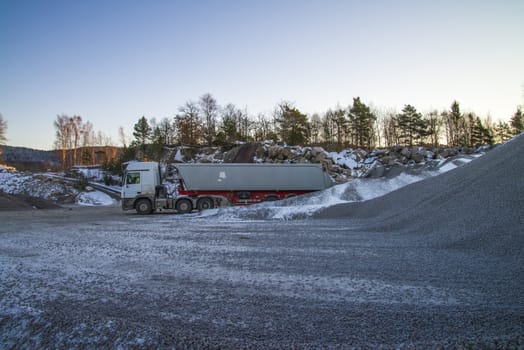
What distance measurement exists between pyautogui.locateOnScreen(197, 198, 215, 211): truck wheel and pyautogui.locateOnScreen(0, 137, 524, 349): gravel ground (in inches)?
408

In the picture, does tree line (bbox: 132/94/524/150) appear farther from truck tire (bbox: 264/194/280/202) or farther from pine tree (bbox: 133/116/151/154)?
truck tire (bbox: 264/194/280/202)

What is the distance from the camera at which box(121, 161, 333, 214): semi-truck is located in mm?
18938

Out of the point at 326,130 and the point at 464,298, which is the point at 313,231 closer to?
the point at 464,298

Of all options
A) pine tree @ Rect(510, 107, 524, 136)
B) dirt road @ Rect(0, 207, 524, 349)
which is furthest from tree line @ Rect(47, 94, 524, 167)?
dirt road @ Rect(0, 207, 524, 349)

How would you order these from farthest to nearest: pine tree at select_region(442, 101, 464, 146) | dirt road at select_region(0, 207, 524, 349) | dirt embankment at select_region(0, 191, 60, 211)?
pine tree at select_region(442, 101, 464, 146), dirt embankment at select_region(0, 191, 60, 211), dirt road at select_region(0, 207, 524, 349)

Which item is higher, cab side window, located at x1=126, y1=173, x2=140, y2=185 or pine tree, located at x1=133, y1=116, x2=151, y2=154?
pine tree, located at x1=133, y1=116, x2=151, y2=154

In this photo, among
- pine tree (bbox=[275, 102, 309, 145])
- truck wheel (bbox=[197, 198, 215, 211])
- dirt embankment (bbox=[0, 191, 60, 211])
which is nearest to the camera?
truck wheel (bbox=[197, 198, 215, 211])

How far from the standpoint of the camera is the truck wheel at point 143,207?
18.7 metres

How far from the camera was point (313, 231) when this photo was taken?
9688 millimetres

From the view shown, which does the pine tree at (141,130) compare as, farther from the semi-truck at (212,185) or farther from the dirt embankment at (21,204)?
the semi-truck at (212,185)

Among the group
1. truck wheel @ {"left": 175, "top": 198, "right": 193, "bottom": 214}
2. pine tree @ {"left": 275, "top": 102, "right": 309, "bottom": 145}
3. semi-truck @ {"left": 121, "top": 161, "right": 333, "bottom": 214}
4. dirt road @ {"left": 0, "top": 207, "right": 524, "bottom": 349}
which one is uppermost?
pine tree @ {"left": 275, "top": 102, "right": 309, "bottom": 145}

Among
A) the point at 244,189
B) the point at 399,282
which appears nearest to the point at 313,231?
the point at 399,282

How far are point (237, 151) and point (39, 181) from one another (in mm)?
24156

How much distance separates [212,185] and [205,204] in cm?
128
